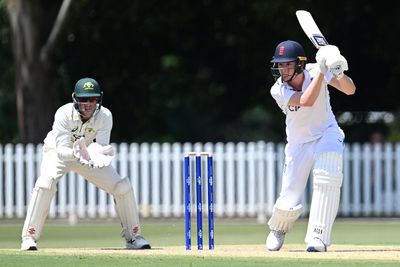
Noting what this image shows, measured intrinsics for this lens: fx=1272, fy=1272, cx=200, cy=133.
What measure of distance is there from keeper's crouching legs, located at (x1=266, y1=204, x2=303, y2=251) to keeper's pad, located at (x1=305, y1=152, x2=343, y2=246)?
0.39 metres

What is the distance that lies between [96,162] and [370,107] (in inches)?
592

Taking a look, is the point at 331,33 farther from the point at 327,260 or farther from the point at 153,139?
the point at 327,260

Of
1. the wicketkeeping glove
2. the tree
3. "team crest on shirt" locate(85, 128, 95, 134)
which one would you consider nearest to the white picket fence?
the tree

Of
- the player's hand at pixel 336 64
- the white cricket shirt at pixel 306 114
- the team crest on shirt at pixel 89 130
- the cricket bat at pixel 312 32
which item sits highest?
the cricket bat at pixel 312 32

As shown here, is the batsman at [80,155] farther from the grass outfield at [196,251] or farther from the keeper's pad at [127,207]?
Result: the grass outfield at [196,251]

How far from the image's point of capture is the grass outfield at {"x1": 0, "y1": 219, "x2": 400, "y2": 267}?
367 inches

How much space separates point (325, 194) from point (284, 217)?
0.59 meters

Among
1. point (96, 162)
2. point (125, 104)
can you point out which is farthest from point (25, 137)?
point (96, 162)

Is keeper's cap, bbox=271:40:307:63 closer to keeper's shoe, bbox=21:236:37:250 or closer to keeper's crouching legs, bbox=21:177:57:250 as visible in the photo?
keeper's crouching legs, bbox=21:177:57:250

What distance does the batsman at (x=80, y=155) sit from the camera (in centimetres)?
1064

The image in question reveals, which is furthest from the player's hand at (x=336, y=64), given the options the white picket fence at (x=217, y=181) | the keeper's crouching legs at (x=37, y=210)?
the white picket fence at (x=217, y=181)

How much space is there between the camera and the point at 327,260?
30.9ft

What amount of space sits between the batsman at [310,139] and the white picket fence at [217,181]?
8375 millimetres

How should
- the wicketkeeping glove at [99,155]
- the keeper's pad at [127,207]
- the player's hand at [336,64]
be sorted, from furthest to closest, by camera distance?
the keeper's pad at [127,207] < the wicketkeeping glove at [99,155] < the player's hand at [336,64]
